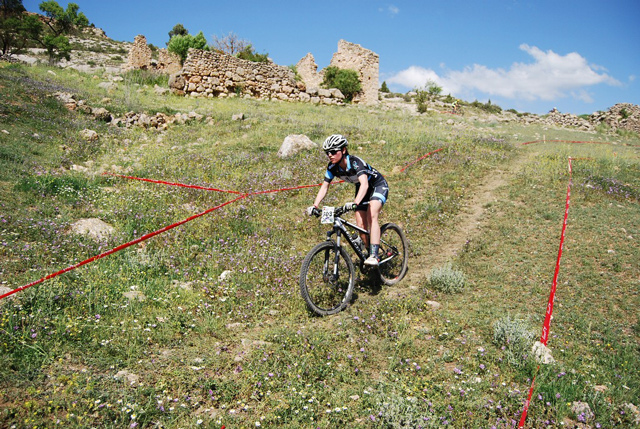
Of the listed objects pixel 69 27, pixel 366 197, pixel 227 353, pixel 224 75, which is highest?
pixel 69 27

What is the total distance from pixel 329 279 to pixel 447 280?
206 cm

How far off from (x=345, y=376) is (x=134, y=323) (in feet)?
8.71

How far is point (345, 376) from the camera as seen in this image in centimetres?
419

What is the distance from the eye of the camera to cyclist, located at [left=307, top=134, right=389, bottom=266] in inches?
220

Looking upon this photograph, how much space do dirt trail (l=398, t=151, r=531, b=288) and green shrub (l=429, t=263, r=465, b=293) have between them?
30cm

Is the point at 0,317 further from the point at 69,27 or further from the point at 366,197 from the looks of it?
the point at 69,27

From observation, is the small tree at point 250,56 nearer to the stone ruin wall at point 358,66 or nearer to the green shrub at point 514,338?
the stone ruin wall at point 358,66

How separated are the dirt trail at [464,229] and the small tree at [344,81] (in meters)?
20.5

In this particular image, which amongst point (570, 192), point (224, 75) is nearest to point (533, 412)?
point (570, 192)

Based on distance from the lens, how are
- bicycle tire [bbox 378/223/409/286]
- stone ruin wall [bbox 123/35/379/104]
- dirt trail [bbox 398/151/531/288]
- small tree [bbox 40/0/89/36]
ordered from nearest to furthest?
bicycle tire [bbox 378/223/409/286] < dirt trail [bbox 398/151/531/288] < stone ruin wall [bbox 123/35/379/104] < small tree [bbox 40/0/89/36]

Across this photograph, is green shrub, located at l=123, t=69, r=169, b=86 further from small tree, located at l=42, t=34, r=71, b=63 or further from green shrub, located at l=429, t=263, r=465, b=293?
green shrub, located at l=429, t=263, r=465, b=293

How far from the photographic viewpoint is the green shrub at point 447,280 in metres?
6.14

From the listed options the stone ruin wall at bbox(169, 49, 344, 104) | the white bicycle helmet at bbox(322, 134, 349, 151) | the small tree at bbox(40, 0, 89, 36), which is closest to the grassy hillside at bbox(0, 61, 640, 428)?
the white bicycle helmet at bbox(322, 134, 349, 151)

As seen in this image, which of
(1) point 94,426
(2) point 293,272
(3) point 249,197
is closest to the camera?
(1) point 94,426
